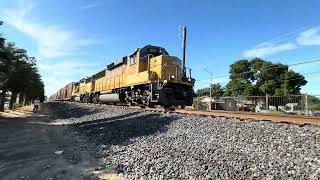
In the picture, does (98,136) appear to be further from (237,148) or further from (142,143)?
(237,148)

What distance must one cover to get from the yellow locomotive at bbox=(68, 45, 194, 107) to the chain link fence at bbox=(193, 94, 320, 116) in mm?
7310

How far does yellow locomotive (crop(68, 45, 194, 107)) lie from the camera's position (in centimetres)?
1730

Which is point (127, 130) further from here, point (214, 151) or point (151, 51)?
point (151, 51)

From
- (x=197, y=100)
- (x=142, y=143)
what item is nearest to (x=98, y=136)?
(x=142, y=143)

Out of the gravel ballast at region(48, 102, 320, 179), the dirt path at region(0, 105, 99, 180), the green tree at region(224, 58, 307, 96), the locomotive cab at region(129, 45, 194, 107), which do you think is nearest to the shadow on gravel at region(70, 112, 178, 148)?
the gravel ballast at region(48, 102, 320, 179)

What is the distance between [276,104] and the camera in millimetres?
24875

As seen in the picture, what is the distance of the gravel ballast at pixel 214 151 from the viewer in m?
5.77

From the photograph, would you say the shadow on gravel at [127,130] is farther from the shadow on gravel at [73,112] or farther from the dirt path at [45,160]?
the shadow on gravel at [73,112]

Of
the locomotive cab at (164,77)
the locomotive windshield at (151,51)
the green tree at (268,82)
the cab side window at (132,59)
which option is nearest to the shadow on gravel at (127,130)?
the locomotive cab at (164,77)

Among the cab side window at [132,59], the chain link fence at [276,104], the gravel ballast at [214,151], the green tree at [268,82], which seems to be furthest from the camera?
the green tree at [268,82]

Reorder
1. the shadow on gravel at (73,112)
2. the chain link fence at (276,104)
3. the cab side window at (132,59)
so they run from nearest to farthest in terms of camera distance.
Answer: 1. the chain link fence at (276,104)
2. the cab side window at (132,59)
3. the shadow on gravel at (73,112)

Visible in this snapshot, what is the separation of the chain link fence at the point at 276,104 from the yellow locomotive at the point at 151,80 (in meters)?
7.31

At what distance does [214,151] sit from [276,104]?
63.2ft

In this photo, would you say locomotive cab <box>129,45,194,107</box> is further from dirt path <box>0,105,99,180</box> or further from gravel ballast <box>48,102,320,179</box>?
gravel ballast <box>48,102,320,179</box>
